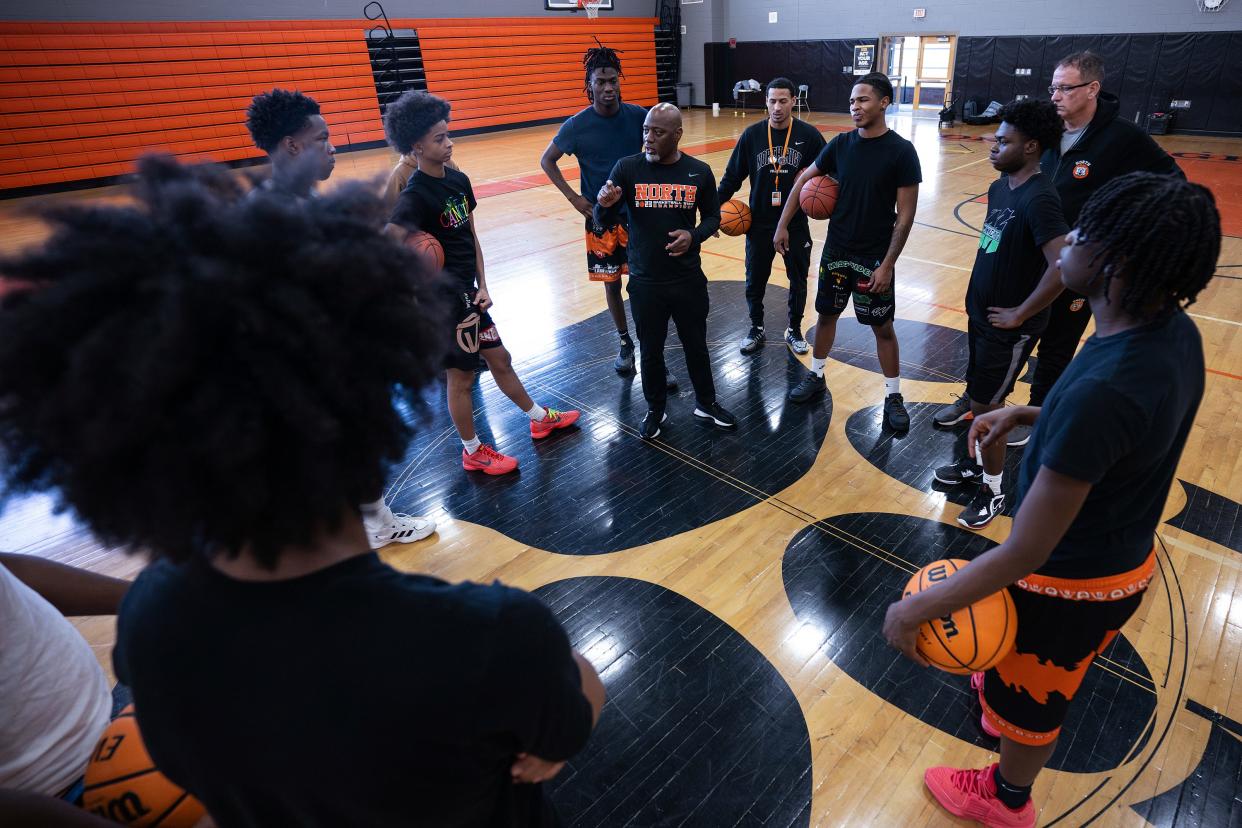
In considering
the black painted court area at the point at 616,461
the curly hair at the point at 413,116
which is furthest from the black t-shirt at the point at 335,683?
the curly hair at the point at 413,116

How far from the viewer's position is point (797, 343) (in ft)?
15.7

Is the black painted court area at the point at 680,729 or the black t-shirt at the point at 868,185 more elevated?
the black t-shirt at the point at 868,185

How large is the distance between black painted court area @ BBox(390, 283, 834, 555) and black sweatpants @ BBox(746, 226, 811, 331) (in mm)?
387

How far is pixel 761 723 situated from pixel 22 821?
6.39ft

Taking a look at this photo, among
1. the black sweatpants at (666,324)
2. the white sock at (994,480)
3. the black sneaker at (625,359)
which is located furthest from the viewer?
the black sneaker at (625,359)

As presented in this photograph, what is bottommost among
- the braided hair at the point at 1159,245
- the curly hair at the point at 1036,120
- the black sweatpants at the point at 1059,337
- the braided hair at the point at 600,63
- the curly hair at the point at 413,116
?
the black sweatpants at the point at 1059,337

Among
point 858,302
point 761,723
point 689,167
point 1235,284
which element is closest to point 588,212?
point 689,167

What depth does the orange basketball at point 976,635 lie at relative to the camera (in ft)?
5.20

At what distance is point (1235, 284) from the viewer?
5.76 metres

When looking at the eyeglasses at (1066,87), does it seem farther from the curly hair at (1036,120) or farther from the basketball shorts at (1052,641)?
the basketball shorts at (1052,641)

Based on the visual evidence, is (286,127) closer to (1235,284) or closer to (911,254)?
(911,254)

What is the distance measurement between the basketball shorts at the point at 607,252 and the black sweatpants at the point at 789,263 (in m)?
0.94

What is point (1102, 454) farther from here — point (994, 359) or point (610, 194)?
point (610, 194)

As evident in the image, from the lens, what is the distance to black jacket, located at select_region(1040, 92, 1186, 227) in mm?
3176
